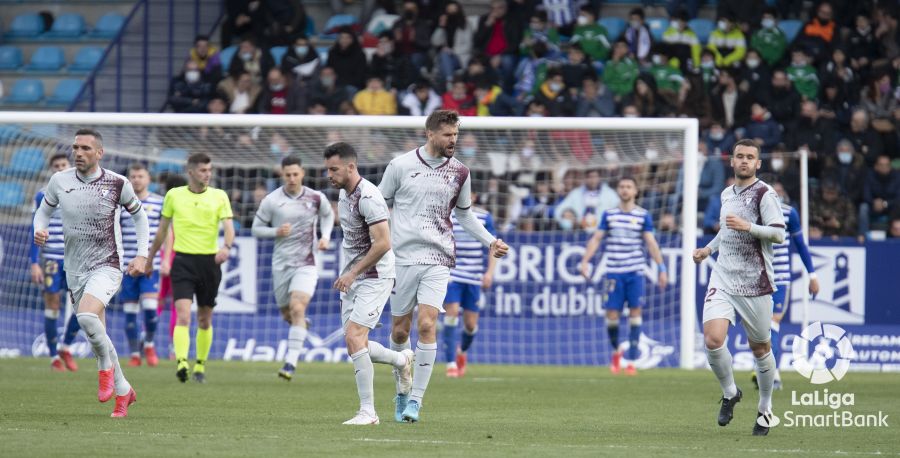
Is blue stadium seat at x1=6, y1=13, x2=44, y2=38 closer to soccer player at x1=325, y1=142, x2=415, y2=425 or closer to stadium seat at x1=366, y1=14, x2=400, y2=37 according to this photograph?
stadium seat at x1=366, y1=14, x2=400, y2=37

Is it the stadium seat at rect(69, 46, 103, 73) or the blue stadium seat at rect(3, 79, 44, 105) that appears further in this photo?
the stadium seat at rect(69, 46, 103, 73)

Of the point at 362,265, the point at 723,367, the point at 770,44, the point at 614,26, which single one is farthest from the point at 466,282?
the point at 614,26

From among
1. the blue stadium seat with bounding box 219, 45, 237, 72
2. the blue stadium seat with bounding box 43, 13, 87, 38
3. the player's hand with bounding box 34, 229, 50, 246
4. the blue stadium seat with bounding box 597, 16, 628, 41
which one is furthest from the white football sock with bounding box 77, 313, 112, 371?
the blue stadium seat with bounding box 43, 13, 87, 38

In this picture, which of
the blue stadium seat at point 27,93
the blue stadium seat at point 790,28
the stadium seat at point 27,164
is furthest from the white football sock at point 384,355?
the blue stadium seat at point 27,93

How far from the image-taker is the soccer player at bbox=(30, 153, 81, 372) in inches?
688

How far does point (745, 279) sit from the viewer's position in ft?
34.9

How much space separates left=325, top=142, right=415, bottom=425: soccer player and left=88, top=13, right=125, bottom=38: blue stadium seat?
1983 centimetres

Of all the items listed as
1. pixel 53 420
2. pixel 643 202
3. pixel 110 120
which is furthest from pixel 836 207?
pixel 53 420

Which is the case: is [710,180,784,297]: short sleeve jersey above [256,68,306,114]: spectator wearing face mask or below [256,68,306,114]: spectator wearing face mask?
below

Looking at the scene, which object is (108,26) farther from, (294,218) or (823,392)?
(823,392)

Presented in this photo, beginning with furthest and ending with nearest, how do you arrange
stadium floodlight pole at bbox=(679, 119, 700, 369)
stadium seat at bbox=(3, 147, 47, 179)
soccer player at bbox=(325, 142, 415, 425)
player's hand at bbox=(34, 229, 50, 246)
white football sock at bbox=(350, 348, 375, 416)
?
stadium seat at bbox=(3, 147, 47, 179) < stadium floodlight pole at bbox=(679, 119, 700, 369) < player's hand at bbox=(34, 229, 50, 246) < white football sock at bbox=(350, 348, 375, 416) < soccer player at bbox=(325, 142, 415, 425)

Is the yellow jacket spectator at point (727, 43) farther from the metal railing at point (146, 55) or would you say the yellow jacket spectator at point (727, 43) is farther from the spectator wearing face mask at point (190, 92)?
the metal railing at point (146, 55)

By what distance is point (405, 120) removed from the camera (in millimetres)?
18828

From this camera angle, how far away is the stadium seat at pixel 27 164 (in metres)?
21.1
